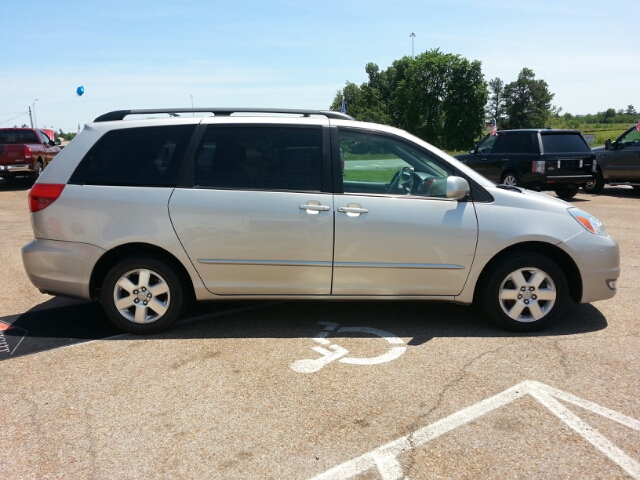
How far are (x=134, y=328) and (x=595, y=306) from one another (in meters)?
4.28

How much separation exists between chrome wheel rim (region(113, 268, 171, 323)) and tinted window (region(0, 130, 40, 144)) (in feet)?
52.0

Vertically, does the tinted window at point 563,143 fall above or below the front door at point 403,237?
above

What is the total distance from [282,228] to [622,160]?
12999mm

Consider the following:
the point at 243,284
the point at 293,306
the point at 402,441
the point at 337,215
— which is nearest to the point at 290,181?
the point at 337,215

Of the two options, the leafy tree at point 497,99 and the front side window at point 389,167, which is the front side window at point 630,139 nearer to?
the front side window at point 389,167

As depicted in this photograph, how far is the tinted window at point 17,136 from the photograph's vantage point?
18.0 metres

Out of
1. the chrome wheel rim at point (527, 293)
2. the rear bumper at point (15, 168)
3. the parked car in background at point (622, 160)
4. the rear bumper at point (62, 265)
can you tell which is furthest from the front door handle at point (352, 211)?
the rear bumper at point (15, 168)

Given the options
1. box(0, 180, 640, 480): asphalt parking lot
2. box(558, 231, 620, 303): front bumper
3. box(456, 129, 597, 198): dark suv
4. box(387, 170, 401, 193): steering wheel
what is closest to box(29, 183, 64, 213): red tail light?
box(0, 180, 640, 480): asphalt parking lot

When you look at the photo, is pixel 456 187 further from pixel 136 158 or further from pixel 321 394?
pixel 136 158

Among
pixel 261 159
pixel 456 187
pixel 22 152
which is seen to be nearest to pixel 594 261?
pixel 456 187

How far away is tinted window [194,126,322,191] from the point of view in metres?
4.75

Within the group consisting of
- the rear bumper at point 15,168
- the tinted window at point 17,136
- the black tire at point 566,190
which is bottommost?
the black tire at point 566,190

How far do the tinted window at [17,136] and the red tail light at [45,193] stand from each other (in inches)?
603

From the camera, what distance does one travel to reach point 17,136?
59.7 feet
